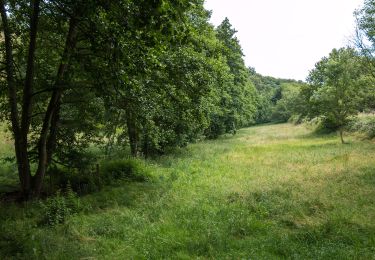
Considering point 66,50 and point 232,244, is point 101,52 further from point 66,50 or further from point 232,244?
point 232,244

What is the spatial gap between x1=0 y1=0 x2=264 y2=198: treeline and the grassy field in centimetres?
277

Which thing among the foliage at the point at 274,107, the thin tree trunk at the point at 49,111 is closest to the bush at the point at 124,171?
the thin tree trunk at the point at 49,111

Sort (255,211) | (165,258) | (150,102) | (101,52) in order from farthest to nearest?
(150,102) < (255,211) < (101,52) < (165,258)

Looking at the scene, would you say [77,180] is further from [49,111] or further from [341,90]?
[341,90]

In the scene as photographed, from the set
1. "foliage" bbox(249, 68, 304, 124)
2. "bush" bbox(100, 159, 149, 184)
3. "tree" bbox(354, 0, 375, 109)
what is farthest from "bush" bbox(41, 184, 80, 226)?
"foliage" bbox(249, 68, 304, 124)

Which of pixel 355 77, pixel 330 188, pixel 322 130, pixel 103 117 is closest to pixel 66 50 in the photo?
pixel 103 117

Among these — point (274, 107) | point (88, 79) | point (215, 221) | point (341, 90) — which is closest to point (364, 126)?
point (341, 90)

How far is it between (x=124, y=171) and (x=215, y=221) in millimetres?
7369

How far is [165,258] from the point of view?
7.23m

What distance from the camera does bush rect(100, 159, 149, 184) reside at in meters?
15.1

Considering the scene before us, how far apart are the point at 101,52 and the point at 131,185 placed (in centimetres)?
715

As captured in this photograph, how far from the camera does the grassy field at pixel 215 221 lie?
7.44m

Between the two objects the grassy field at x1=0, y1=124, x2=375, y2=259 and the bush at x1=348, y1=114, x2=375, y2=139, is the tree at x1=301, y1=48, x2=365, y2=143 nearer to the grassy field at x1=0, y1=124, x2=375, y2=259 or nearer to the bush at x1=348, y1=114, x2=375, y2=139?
the bush at x1=348, y1=114, x2=375, y2=139

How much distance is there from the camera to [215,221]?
9.33 meters
